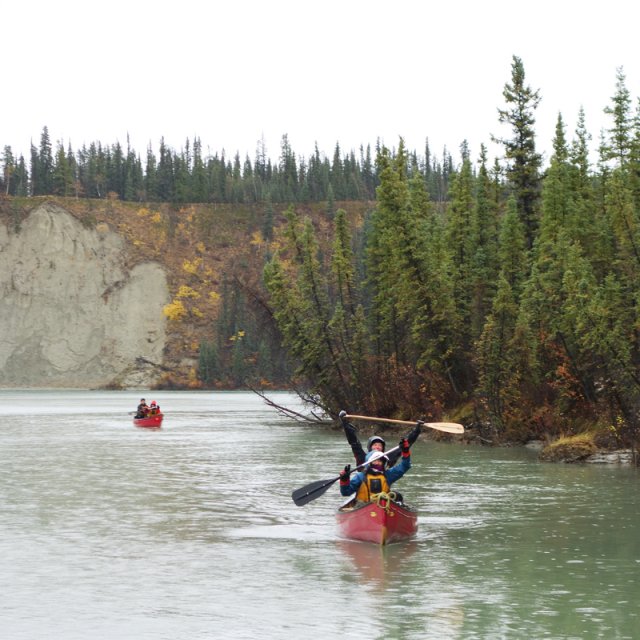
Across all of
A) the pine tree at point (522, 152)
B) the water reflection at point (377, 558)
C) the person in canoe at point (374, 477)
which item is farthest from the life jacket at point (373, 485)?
the pine tree at point (522, 152)

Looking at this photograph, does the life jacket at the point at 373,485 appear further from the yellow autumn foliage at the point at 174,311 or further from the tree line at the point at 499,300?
the yellow autumn foliage at the point at 174,311

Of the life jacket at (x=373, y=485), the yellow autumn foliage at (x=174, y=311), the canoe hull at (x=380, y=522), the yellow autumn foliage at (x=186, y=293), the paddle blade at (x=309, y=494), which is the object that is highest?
the yellow autumn foliage at (x=186, y=293)

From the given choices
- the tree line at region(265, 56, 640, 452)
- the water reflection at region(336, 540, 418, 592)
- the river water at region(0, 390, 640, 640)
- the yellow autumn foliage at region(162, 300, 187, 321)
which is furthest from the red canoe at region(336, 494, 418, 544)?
the yellow autumn foliage at region(162, 300, 187, 321)

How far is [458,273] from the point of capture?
59.8 m

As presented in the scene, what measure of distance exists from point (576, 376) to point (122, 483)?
718 inches

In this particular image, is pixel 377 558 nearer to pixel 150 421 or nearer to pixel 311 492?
pixel 311 492

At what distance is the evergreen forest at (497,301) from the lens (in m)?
41.7

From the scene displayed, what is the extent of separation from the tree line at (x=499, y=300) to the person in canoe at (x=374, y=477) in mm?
16744

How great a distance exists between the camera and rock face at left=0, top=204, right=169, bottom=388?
5999 inches

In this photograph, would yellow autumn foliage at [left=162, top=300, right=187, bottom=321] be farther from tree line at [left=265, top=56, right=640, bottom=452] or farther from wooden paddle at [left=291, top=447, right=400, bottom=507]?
wooden paddle at [left=291, top=447, right=400, bottom=507]

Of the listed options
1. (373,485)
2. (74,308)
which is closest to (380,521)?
(373,485)

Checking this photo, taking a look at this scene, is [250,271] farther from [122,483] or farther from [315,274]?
[122,483]

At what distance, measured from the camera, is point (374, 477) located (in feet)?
74.7

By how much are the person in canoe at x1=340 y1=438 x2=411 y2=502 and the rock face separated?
132 metres
